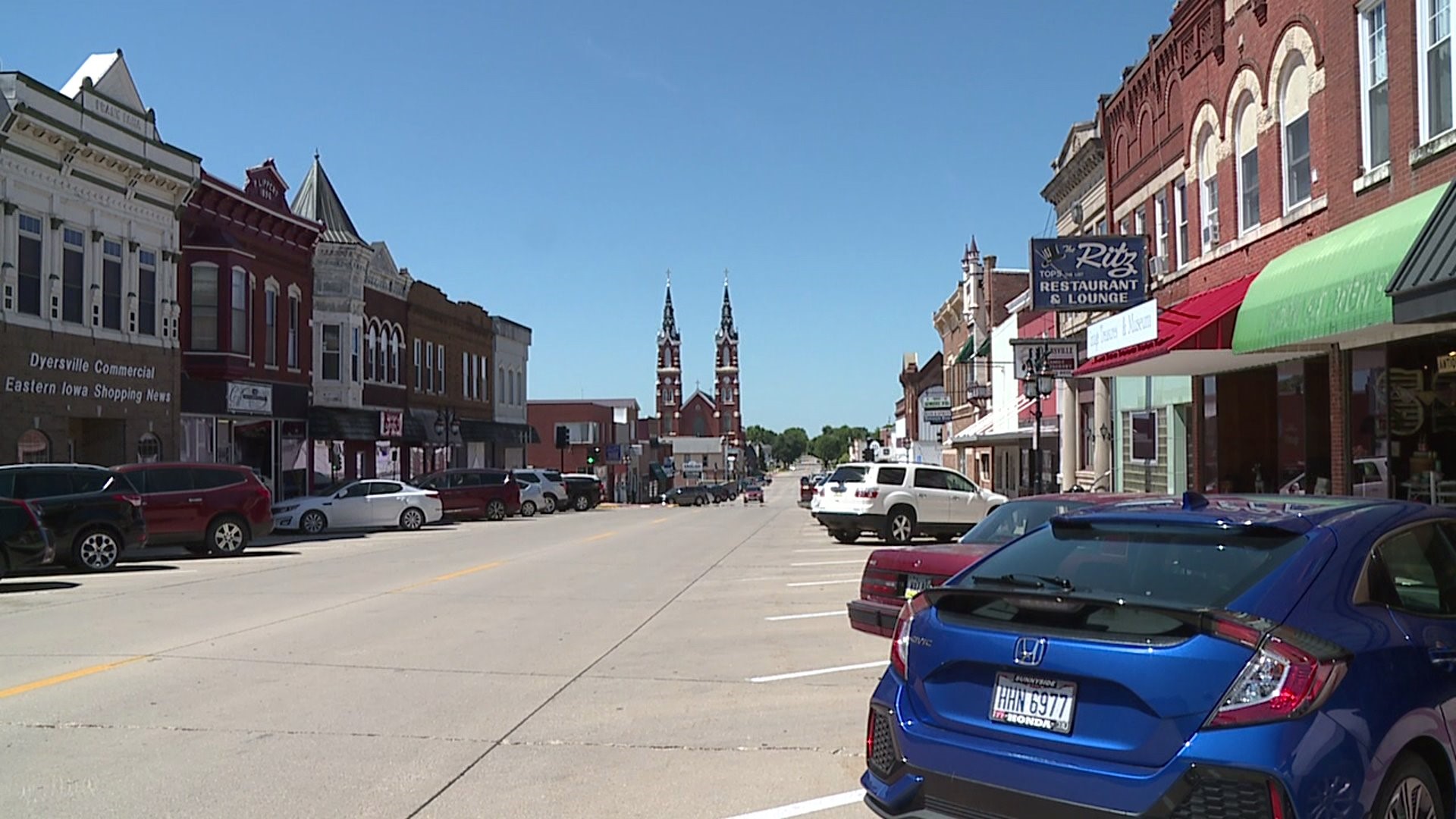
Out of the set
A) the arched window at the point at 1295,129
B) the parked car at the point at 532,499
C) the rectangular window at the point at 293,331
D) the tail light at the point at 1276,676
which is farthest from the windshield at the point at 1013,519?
the parked car at the point at 532,499

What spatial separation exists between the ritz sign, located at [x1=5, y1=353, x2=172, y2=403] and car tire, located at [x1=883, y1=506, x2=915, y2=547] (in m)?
18.1

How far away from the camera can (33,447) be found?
2638cm

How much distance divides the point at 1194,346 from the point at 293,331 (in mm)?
29905

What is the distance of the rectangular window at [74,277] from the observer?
27859 millimetres

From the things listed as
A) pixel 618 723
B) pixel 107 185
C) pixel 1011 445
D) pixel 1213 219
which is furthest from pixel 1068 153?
pixel 618 723

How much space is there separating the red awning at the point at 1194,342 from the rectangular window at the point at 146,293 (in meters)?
22.6

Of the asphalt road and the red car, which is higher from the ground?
the red car

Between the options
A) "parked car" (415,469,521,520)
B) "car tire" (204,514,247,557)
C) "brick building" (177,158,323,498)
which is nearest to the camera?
"car tire" (204,514,247,557)

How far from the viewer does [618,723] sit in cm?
826

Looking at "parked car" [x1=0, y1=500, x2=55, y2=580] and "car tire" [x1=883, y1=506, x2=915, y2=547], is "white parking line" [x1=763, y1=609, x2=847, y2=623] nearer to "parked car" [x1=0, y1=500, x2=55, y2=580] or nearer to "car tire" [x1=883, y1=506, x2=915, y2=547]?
"parked car" [x1=0, y1=500, x2=55, y2=580]

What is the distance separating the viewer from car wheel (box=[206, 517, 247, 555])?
75.3ft

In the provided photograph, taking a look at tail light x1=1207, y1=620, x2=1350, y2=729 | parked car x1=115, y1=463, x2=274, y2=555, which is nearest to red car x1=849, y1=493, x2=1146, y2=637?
tail light x1=1207, y1=620, x2=1350, y2=729

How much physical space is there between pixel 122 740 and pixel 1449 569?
7.33m

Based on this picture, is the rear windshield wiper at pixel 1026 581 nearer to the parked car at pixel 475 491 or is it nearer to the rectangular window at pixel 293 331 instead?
the parked car at pixel 475 491
